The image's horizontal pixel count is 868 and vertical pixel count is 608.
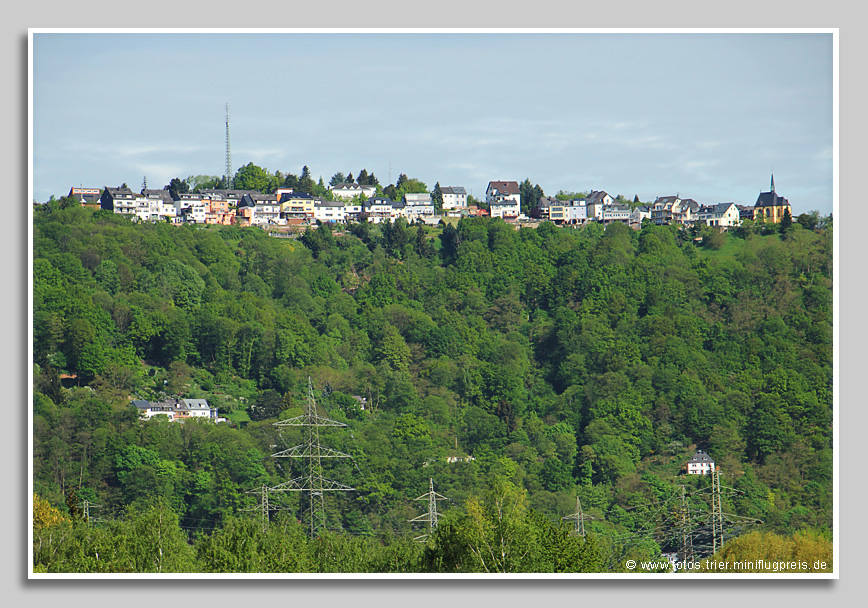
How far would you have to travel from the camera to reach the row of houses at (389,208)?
7556 centimetres

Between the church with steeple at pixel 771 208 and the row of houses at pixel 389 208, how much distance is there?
124 inches

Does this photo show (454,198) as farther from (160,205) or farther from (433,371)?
(433,371)

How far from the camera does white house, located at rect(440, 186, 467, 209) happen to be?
83.1 meters

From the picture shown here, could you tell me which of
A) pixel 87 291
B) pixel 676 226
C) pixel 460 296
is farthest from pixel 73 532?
pixel 676 226

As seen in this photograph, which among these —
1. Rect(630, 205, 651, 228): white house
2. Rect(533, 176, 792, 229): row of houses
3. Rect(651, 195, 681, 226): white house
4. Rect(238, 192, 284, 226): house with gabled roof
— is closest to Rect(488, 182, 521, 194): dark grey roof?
Rect(533, 176, 792, 229): row of houses

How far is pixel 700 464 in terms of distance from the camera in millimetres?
51375

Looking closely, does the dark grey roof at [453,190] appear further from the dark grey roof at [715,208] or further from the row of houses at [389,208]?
the dark grey roof at [715,208]

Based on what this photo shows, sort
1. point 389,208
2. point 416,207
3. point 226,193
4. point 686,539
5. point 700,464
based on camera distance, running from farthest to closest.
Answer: point 389,208
point 416,207
point 226,193
point 700,464
point 686,539

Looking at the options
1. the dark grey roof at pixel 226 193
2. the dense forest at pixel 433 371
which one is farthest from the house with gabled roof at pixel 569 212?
the dark grey roof at pixel 226 193

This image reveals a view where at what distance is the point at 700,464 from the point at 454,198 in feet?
117

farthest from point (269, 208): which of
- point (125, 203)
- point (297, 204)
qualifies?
A: point (125, 203)

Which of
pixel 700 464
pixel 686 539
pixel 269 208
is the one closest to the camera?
pixel 686 539

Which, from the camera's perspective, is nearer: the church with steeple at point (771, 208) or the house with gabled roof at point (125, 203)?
the church with steeple at point (771, 208)

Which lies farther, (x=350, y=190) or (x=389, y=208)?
(x=350, y=190)
